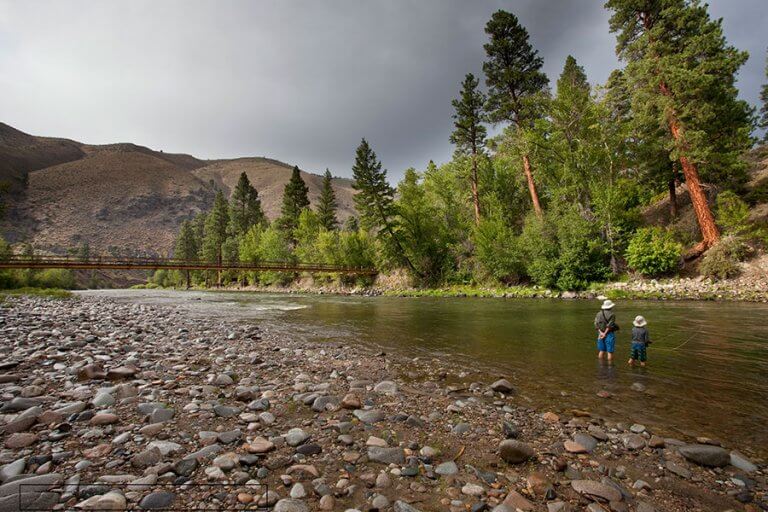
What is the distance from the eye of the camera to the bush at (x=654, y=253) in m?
23.6

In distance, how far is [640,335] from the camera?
749 centimetres

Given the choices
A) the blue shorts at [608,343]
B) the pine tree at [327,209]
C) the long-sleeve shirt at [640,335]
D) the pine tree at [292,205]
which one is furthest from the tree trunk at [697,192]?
the pine tree at [292,205]

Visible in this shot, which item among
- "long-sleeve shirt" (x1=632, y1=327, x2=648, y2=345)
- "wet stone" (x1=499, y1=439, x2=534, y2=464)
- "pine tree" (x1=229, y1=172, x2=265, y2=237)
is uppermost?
"pine tree" (x1=229, y1=172, x2=265, y2=237)

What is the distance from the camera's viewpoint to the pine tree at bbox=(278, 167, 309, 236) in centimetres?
6888

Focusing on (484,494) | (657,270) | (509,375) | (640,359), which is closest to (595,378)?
(509,375)

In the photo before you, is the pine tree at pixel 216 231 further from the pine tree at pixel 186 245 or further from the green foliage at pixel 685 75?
the green foliage at pixel 685 75

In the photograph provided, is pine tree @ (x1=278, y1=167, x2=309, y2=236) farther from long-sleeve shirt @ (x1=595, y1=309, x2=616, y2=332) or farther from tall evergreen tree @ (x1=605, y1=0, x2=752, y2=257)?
long-sleeve shirt @ (x1=595, y1=309, x2=616, y2=332)

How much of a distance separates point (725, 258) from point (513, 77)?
23.5 m

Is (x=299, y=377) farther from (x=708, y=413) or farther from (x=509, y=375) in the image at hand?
(x=708, y=413)

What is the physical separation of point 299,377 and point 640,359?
803cm

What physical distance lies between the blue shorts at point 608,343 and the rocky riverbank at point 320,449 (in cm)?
381

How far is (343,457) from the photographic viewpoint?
3402 mm

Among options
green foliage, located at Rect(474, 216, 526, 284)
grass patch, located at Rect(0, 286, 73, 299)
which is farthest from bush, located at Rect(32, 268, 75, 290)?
green foliage, located at Rect(474, 216, 526, 284)

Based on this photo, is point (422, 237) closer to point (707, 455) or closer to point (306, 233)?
point (306, 233)
